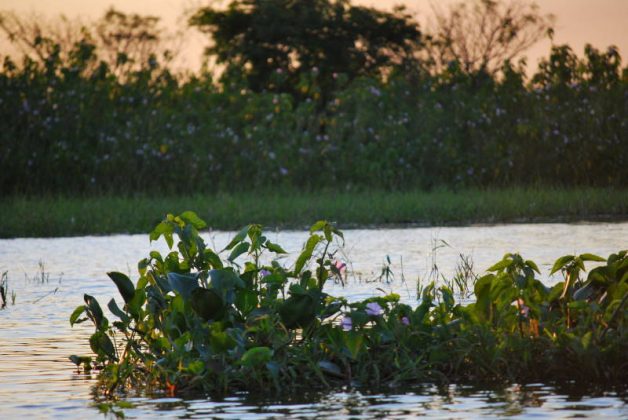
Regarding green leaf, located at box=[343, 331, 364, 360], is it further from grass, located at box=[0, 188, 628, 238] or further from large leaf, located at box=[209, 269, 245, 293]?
grass, located at box=[0, 188, 628, 238]

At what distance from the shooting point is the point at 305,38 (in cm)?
3588

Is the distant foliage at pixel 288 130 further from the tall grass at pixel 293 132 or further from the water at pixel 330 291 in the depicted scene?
the water at pixel 330 291

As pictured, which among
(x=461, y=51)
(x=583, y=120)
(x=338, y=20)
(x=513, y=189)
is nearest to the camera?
(x=513, y=189)

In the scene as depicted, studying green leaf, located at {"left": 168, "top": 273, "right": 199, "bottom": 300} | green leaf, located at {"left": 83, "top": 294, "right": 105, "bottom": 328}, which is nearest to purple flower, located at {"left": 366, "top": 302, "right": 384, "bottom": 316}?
green leaf, located at {"left": 168, "top": 273, "right": 199, "bottom": 300}

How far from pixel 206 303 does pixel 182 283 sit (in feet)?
0.55

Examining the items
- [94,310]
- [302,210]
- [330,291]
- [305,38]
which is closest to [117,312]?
[94,310]

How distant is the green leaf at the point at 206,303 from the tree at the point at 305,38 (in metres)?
28.8

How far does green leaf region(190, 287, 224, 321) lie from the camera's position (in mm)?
6234

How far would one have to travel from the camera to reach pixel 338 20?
36375 millimetres

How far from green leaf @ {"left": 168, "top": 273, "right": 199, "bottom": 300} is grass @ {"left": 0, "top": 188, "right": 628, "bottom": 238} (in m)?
9.80

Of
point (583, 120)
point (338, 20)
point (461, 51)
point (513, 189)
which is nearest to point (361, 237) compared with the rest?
point (513, 189)

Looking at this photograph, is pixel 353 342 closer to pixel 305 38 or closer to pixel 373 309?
pixel 373 309

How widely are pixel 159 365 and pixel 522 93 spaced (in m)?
18.1

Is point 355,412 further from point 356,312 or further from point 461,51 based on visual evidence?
point 461,51
